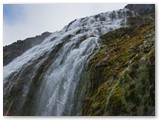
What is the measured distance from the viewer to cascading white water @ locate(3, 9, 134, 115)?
16.4 feet

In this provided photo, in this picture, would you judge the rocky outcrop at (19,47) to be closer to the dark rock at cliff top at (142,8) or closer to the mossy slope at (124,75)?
the mossy slope at (124,75)

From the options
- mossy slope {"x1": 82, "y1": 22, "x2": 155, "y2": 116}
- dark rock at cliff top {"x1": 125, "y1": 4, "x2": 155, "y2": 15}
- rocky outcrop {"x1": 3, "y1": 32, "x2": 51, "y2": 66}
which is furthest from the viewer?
rocky outcrop {"x1": 3, "y1": 32, "x2": 51, "y2": 66}

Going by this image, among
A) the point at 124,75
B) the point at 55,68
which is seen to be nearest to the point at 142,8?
the point at 124,75

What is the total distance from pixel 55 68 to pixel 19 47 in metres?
0.52

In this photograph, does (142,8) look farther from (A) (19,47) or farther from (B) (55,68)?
(A) (19,47)

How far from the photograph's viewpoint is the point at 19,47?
5176 millimetres

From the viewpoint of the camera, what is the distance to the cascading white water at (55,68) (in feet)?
16.4

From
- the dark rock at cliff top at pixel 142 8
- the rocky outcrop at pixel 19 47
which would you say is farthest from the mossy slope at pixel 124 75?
the rocky outcrop at pixel 19 47

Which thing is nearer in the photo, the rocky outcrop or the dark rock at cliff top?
the dark rock at cliff top

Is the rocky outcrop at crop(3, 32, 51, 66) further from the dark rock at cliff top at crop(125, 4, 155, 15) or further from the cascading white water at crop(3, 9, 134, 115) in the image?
the dark rock at cliff top at crop(125, 4, 155, 15)

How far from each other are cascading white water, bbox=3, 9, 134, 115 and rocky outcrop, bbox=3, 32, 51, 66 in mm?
61

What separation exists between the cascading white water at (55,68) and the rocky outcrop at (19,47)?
6cm

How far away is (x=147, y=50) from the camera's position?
16.2 feet

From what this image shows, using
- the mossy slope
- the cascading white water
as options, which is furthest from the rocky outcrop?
the mossy slope
